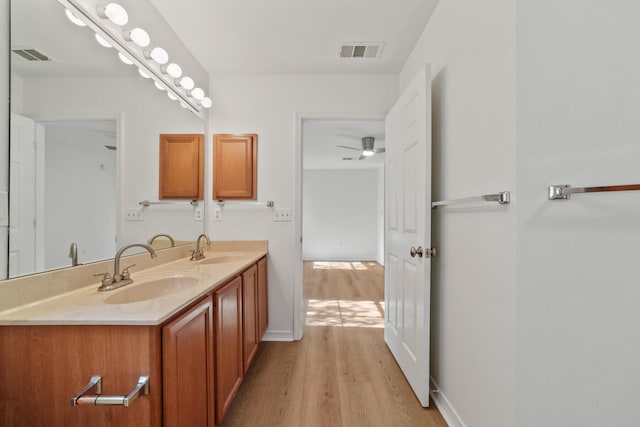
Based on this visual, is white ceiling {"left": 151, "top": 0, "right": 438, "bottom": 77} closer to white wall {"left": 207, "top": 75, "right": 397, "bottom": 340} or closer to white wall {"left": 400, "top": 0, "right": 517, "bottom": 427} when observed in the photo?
white wall {"left": 207, "top": 75, "right": 397, "bottom": 340}

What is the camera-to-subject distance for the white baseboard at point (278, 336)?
2494 mm

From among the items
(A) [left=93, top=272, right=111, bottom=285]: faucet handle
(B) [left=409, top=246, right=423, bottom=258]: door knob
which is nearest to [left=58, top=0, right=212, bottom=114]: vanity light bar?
(A) [left=93, top=272, right=111, bottom=285]: faucet handle

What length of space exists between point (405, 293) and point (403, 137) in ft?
3.59

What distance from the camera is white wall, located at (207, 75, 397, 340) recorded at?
2.53 m

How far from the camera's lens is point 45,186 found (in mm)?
1108

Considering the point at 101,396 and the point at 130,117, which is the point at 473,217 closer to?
the point at 101,396

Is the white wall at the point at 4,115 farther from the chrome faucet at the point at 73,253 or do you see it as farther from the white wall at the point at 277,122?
the white wall at the point at 277,122

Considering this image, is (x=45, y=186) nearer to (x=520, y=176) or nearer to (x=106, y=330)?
(x=106, y=330)

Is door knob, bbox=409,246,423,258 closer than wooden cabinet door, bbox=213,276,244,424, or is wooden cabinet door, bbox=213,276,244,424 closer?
wooden cabinet door, bbox=213,276,244,424

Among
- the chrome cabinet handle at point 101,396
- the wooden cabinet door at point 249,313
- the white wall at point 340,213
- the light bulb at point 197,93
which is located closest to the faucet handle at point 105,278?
the chrome cabinet handle at point 101,396

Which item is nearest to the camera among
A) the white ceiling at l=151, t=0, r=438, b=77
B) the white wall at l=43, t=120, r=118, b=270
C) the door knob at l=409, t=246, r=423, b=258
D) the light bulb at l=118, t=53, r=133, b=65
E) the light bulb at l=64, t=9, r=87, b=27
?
the white wall at l=43, t=120, r=118, b=270

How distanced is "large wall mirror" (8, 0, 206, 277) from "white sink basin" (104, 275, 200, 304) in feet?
0.82

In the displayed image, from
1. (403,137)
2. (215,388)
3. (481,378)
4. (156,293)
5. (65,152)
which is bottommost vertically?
(215,388)

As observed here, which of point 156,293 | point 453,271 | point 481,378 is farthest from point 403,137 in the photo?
point 156,293
